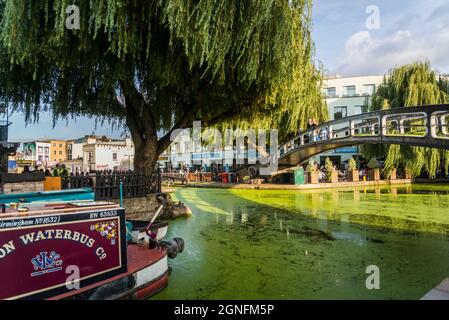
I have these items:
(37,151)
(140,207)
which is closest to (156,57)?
(140,207)

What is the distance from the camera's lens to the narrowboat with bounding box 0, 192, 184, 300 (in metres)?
3.93

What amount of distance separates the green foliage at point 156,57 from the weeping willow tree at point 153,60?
0.10 ft

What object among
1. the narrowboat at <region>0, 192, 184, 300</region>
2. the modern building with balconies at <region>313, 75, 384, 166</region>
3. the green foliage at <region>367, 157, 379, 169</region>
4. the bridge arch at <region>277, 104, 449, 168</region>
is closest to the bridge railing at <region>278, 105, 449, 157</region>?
the bridge arch at <region>277, 104, 449, 168</region>

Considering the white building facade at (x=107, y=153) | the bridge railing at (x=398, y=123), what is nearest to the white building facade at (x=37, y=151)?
the white building facade at (x=107, y=153)

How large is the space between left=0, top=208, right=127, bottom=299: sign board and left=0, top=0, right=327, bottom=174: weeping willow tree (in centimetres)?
446

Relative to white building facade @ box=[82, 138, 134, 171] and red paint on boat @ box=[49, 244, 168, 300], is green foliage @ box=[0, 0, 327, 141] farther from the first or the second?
white building facade @ box=[82, 138, 134, 171]

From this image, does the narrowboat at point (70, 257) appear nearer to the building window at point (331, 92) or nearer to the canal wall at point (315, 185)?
the canal wall at point (315, 185)

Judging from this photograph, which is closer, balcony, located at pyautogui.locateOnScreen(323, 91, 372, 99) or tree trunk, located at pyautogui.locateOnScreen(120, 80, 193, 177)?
tree trunk, located at pyautogui.locateOnScreen(120, 80, 193, 177)

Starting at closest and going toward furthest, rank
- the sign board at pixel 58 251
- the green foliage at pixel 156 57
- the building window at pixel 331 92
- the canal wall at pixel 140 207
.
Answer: the sign board at pixel 58 251 → the green foliage at pixel 156 57 → the canal wall at pixel 140 207 → the building window at pixel 331 92

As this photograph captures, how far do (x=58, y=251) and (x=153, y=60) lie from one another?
21.3ft

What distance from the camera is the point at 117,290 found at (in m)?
4.79

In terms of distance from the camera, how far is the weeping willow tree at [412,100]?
25141 mm

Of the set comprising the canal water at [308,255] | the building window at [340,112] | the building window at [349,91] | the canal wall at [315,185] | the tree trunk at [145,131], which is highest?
the building window at [349,91]
